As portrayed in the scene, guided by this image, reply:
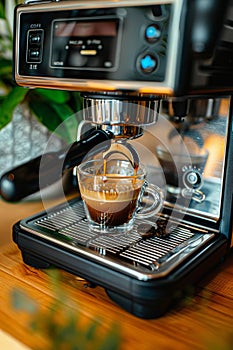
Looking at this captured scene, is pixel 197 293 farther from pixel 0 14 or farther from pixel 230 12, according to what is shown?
pixel 0 14

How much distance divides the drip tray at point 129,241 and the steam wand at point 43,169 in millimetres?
97

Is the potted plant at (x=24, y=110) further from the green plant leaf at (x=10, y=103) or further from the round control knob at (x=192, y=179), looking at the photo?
the round control knob at (x=192, y=179)

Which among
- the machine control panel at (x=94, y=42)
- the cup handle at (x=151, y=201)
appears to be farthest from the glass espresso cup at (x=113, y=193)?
the machine control panel at (x=94, y=42)

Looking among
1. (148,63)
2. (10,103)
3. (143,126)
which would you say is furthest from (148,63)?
(10,103)

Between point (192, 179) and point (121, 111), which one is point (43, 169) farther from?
point (192, 179)

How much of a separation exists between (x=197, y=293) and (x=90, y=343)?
0.22m

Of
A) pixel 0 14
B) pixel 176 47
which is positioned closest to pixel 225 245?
pixel 176 47

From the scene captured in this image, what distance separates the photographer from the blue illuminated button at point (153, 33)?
1.42 feet

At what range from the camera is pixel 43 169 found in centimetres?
53

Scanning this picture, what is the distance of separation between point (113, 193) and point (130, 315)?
0.56 feet

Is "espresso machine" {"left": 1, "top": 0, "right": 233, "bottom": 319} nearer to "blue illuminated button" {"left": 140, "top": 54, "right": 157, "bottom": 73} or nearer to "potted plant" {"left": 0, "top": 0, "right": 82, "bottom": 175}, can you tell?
"blue illuminated button" {"left": 140, "top": 54, "right": 157, "bottom": 73}

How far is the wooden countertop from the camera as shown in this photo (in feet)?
1.62

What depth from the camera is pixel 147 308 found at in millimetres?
514

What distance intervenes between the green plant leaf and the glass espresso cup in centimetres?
27
